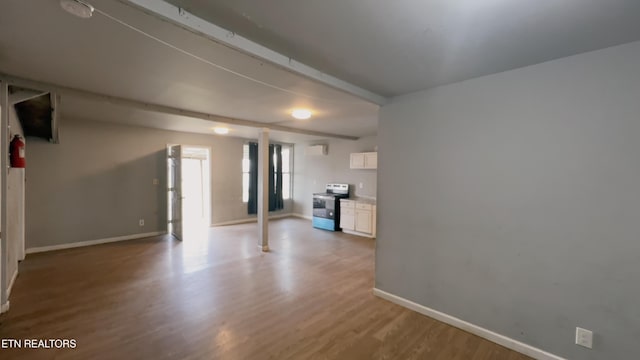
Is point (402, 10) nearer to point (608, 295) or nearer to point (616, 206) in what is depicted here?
point (616, 206)

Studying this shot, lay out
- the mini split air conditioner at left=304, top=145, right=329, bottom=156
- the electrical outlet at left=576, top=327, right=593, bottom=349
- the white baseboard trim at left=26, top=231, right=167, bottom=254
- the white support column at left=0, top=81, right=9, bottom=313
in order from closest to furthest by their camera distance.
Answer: the electrical outlet at left=576, top=327, right=593, bottom=349, the white support column at left=0, top=81, right=9, bottom=313, the white baseboard trim at left=26, top=231, right=167, bottom=254, the mini split air conditioner at left=304, top=145, right=329, bottom=156

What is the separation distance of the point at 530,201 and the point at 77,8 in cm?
331

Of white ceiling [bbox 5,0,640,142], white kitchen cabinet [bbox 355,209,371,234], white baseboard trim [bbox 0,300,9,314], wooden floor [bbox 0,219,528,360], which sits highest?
white ceiling [bbox 5,0,640,142]

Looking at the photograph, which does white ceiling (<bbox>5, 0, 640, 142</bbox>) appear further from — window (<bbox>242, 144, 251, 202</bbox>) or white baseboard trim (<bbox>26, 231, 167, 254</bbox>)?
window (<bbox>242, 144, 251, 202</bbox>)

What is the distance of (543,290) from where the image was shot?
218 centimetres

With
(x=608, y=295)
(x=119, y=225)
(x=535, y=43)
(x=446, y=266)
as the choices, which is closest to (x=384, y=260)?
(x=446, y=266)

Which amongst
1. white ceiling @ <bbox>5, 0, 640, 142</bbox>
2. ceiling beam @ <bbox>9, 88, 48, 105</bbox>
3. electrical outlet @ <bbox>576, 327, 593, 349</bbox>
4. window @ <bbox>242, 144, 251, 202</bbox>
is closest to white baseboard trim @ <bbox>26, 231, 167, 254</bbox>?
window @ <bbox>242, 144, 251, 202</bbox>

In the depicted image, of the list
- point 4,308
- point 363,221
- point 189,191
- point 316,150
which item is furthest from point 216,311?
point 189,191

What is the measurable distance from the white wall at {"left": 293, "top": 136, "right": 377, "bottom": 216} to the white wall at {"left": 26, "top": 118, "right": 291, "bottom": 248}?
2944 millimetres

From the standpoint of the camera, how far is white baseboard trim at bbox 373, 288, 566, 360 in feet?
7.23

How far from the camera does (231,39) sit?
69.7 inches

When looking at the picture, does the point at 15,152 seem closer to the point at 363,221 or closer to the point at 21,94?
the point at 21,94

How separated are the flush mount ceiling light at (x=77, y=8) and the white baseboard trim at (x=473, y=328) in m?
3.46

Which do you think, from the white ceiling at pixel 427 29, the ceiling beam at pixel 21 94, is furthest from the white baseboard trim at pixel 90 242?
the white ceiling at pixel 427 29
